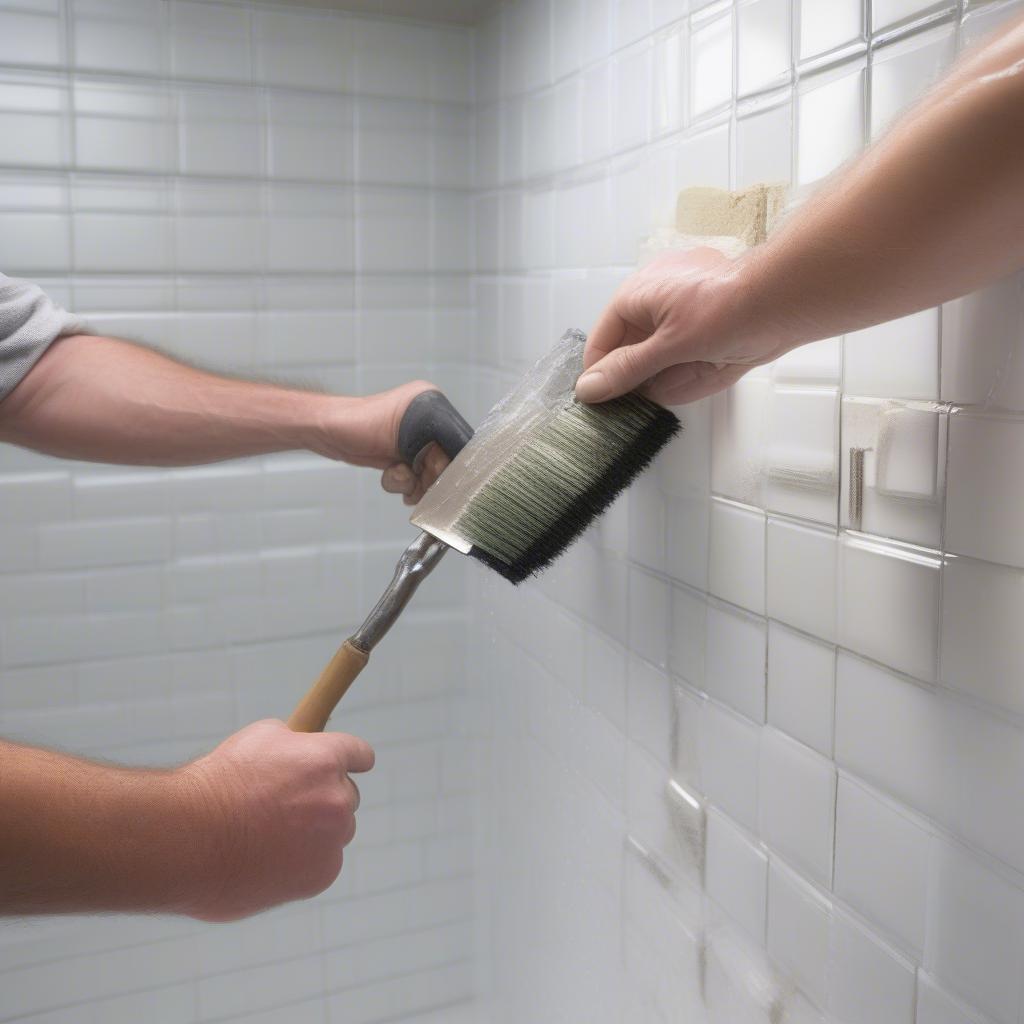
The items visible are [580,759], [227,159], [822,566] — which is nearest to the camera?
[822,566]

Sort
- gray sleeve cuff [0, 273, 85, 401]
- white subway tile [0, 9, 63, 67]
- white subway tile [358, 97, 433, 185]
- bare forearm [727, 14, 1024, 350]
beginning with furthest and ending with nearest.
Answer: white subway tile [358, 97, 433, 185] < white subway tile [0, 9, 63, 67] < gray sleeve cuff [0, 273, 85, 401] < bare forearm [727, 14, 1024, 350]

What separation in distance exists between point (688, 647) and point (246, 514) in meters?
0.62

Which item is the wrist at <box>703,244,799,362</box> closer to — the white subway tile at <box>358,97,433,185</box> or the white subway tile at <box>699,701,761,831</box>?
the white subway tile at <box>699,701,761,831</box>

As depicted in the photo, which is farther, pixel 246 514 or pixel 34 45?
pixel 246 514

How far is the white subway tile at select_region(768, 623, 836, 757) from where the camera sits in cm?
66

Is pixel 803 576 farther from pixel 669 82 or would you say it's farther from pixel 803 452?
pixel 669 82

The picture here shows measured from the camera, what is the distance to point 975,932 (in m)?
0.55

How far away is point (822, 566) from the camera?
0.65 meters

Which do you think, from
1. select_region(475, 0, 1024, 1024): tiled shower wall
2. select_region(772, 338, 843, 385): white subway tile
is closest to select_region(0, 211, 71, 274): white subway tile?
select_region(475, 0, 1024, 1024): tiled shower wall

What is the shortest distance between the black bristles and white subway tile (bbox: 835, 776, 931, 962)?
25cm

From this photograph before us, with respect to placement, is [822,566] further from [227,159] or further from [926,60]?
[227,159]

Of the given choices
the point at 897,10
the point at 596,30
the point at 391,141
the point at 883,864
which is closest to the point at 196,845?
the point at 883,864

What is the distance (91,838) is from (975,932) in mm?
476

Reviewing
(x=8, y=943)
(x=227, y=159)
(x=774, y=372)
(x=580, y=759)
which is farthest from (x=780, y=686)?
(x=8, y=943)
